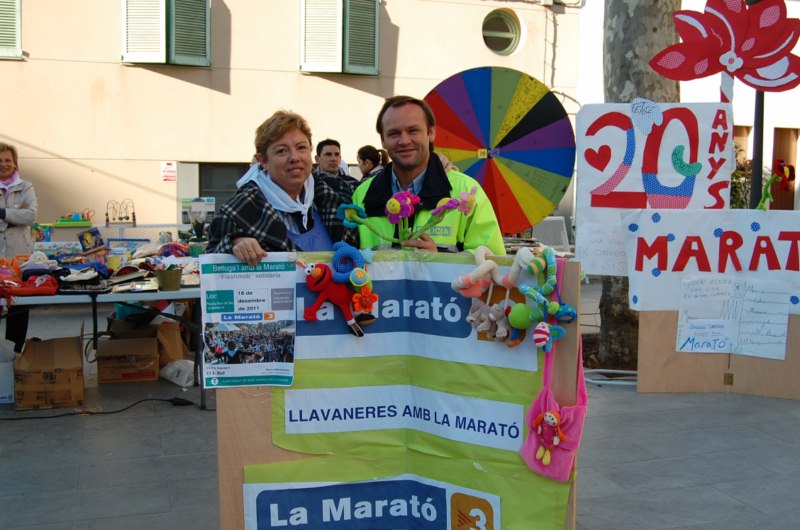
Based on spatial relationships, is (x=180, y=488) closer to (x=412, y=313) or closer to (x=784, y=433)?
(x=412, y=313)

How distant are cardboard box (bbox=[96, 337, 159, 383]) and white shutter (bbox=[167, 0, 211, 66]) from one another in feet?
21.3

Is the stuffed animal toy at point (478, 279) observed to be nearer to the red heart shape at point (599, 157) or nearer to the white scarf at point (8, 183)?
the red heart shape at point (599, 157)

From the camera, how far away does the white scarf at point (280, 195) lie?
313 centimetres

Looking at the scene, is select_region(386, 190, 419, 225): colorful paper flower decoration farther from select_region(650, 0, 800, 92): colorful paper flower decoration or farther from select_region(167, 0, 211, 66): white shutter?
select_region(167, 0, 211, 66): white shutter

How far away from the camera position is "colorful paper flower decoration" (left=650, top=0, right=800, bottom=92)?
6.12 metres

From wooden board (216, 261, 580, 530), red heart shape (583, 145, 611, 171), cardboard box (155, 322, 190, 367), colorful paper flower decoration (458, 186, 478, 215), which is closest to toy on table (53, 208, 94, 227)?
cardboard box (155, 322, 190, 367)

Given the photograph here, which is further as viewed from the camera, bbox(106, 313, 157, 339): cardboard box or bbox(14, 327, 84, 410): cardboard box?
bbox(106, 313, 157, 339): cardboard box

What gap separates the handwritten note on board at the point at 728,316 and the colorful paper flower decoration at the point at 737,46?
5.20 feet

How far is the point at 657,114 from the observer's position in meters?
6.19

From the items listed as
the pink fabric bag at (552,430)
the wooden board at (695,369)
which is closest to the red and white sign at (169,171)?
the wooden board at (695,369)

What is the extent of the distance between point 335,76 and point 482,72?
8.87 metres

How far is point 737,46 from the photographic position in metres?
6.21

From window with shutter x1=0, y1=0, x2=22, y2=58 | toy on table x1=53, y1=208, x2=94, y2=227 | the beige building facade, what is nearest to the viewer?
window with shutter x1=0, y1=0, x2=22, y2=58

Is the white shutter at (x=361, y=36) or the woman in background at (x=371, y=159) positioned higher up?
the white shutter at (x=361, y=36)
